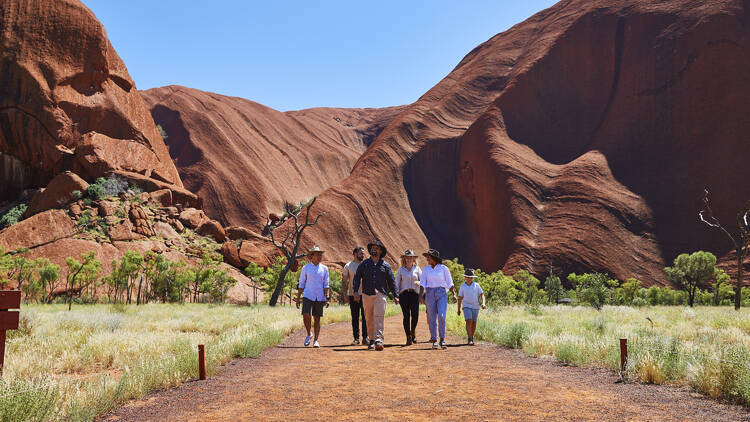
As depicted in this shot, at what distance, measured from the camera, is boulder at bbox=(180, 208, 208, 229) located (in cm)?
4853

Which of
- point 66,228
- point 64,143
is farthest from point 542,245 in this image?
point 64,143

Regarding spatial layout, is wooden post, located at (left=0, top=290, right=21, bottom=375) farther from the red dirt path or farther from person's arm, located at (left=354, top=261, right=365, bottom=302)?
person's arm, located at (left=354, top=261, right=365, bottom=302)

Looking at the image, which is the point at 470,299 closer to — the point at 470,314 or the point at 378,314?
the point at 470,314

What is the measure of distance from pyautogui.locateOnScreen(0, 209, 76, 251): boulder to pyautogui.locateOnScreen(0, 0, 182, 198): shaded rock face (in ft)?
21.9

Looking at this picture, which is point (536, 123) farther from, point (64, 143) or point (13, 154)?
point (13, 154)

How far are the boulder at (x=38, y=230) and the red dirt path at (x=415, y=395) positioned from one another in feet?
125

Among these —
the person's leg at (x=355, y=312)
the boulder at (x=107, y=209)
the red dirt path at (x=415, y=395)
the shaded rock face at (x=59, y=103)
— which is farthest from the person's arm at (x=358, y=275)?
the shaded rock face at (x=59, y=103)

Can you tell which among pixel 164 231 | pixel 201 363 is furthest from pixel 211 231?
pixel 201 363

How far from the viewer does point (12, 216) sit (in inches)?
1700

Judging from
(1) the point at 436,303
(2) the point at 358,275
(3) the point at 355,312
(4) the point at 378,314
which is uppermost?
(2) the point at 358,275

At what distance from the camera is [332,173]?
333 feet

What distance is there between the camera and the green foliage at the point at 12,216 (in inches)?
1682

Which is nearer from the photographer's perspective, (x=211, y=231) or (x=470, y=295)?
(x=470, y=295)

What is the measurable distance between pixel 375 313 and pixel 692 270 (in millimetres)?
50999
